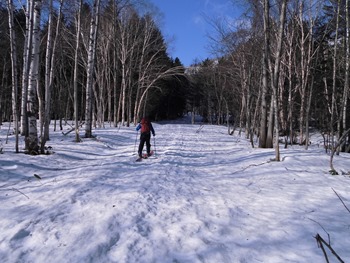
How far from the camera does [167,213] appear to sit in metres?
4.88

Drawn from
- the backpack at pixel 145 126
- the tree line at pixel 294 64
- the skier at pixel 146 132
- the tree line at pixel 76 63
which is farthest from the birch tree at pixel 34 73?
the tree line at pixel 294 64

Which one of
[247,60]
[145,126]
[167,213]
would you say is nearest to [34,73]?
[145,126]

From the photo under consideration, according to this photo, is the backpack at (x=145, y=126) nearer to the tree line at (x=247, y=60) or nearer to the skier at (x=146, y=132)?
the skier at (x=146, y=132)

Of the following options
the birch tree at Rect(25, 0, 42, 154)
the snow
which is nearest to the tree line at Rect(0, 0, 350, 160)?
the birch tree at Rect(25, 0, 42, 154)

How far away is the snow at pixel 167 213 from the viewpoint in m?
3.62

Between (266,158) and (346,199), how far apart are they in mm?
4545

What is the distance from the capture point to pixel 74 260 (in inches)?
132

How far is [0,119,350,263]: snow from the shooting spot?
11.9 feet

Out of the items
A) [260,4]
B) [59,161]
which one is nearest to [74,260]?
[59,161]

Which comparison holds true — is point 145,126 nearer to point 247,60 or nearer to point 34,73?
point 34,73

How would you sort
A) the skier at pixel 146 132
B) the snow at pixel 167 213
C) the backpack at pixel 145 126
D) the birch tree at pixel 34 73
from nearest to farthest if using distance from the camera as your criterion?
the snow at pixel 167 213
the birch tree at pixel 34 73
the skier at pixel 146 132
the backpack at pixel 145 126

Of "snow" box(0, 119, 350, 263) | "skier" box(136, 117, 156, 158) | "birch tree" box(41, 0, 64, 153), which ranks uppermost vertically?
"birch tree" box(41, 0, 64, 153)

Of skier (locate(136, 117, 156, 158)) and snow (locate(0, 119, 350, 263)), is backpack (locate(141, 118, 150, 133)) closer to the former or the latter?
skier (locate(136, 117, 156, 158))

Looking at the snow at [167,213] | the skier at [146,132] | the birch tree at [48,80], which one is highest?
the birch tree at [48,80]
